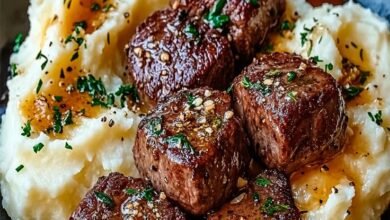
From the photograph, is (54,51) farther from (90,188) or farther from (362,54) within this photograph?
(362,54)

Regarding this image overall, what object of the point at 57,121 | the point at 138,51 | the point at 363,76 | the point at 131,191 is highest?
the point at 138,51

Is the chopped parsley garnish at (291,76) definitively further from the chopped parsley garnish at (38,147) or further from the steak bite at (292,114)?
the chopped parsley garnish at (38,147)

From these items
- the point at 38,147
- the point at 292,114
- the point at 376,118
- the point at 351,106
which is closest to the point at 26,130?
the point at 38,147

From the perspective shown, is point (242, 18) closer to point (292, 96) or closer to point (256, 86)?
point (256, 86)

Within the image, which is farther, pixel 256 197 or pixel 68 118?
pixel 68 118

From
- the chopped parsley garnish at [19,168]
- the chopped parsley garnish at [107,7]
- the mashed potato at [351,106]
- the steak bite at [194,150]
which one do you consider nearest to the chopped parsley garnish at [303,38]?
the mashed potato at [351,106]

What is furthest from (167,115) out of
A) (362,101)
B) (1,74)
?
(1,74)

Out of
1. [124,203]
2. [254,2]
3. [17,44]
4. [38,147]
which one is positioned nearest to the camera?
[124,203]

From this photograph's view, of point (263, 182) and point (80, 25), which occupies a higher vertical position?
point (80, 25)
